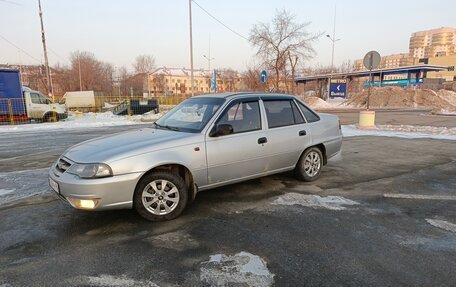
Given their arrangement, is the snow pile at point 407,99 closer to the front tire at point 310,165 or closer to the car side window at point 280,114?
the front tire at point 310,165

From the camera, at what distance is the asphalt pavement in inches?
108

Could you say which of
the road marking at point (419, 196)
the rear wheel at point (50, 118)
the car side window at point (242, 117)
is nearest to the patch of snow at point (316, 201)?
the road marking at point (419, 196)

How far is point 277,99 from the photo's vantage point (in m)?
5.21

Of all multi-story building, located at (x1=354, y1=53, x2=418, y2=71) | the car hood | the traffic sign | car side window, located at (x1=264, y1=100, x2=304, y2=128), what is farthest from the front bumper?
multi-story building, located at (x1=354, y1=53, x2=418, y2=71)

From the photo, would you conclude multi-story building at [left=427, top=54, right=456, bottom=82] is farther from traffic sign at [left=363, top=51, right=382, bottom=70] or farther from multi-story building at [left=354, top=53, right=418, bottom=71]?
traffic sign at [left=363, top=51, right=382, bottom=70]

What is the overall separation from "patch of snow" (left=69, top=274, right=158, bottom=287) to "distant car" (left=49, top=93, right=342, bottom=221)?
39.0 inches

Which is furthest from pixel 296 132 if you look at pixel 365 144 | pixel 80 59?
pixel 80 59

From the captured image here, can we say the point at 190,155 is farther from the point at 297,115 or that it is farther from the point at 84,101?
the point at 84,101

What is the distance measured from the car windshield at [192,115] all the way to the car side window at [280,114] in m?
0.85

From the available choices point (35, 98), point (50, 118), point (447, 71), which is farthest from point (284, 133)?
point (447, 71)

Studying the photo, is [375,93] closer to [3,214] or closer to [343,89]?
[343,89]

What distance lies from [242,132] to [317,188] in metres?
1.79

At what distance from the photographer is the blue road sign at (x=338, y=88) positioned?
43938 mm

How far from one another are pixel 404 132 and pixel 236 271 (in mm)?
12371
